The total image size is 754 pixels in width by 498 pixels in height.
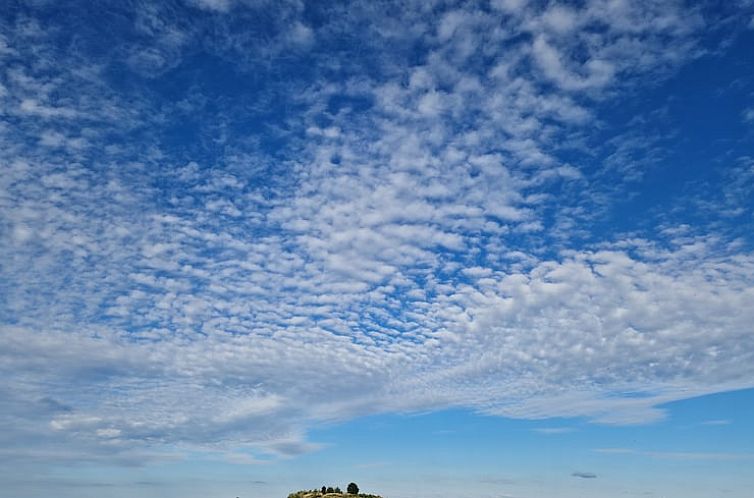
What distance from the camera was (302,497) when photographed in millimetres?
41250

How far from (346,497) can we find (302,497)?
10.4 meters

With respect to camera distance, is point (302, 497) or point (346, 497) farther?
point (302, 497)

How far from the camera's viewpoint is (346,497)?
3838 centimetres
